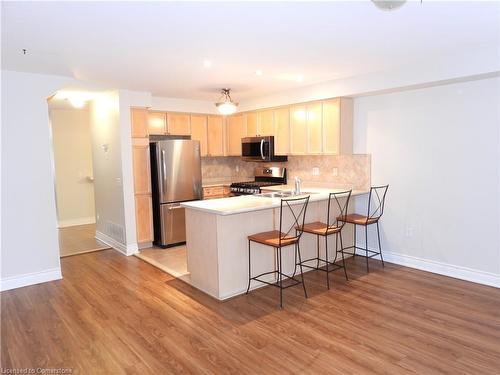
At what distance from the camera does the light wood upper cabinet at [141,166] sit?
5.47m

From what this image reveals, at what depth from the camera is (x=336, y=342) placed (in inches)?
111

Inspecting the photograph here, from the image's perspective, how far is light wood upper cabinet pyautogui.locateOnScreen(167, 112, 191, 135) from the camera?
613cm

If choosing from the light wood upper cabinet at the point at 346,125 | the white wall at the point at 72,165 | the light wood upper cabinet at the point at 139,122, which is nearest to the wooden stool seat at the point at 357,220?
the light wood upper cabinet at the point at 346,125

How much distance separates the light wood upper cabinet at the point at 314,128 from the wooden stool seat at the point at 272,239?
1.90 meters

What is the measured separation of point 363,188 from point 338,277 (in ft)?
4.59

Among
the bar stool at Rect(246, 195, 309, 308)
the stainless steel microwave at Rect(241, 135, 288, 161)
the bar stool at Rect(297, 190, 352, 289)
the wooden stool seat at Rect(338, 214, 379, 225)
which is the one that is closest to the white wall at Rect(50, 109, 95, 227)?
the stainless steel microwave at Rect(241, 135, 288, 161)

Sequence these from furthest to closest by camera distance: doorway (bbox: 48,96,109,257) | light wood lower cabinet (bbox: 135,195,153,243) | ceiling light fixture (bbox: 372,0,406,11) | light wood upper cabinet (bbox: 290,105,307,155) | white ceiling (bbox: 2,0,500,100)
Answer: doorway (bbox: 48,96,109,257) < light wood lower cabinet (bbox: 135,195,153,243) < light wood upper cabinet (bbox: 290,105,307,155) < white ceiling (bbox: 2,0,500,100) < ceiling light fixture (bbox: 372,0,406,11)

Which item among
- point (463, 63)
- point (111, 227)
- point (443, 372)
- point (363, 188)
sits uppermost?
point (463, 63)

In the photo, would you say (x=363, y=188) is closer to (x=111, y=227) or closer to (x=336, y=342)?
(x=336, y=342)

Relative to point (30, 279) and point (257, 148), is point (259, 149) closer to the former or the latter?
point (257, 148)

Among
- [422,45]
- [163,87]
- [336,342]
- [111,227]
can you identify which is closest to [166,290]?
[336,342]

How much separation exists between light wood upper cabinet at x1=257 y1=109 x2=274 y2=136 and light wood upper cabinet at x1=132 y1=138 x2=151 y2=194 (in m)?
1.87

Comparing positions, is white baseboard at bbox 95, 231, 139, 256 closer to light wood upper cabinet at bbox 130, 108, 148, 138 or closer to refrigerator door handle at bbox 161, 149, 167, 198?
refrigerator door handle at bbox 161, 149, 167, 198

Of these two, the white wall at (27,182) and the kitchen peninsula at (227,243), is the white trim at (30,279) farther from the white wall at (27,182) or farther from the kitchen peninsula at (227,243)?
the kitchen peninsula at (227,243)
